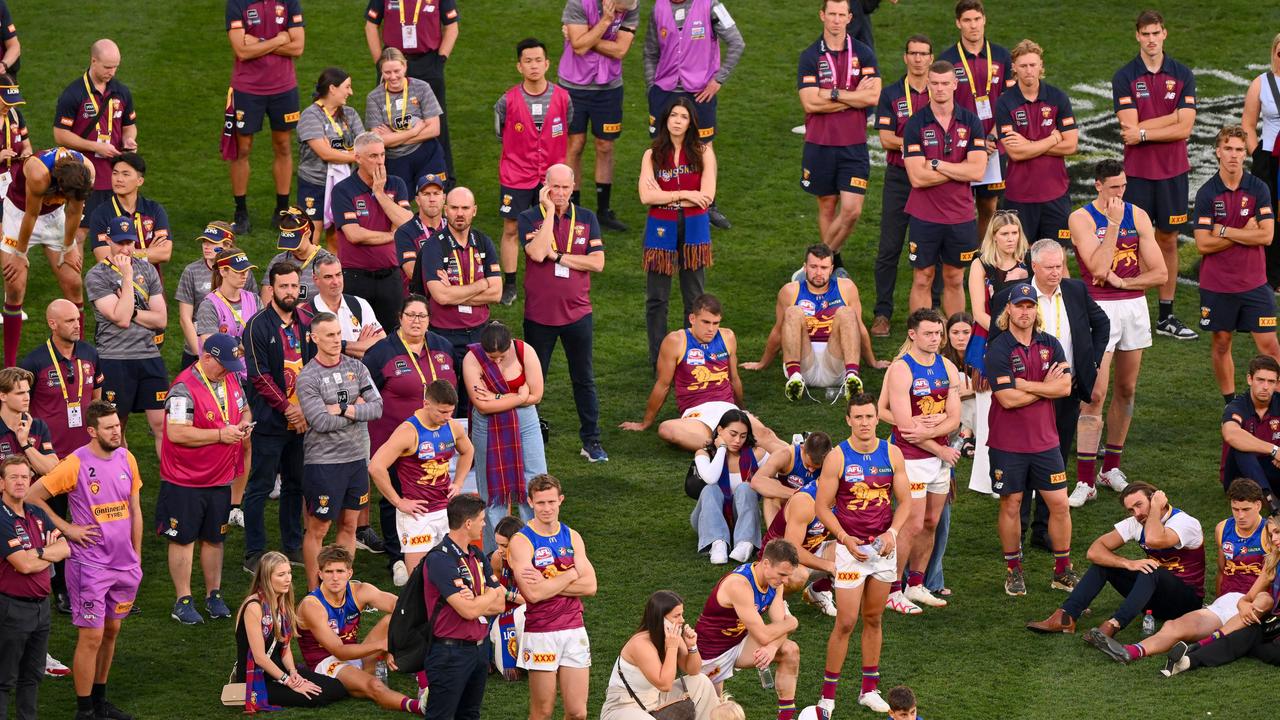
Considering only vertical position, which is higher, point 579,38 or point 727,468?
point 579,38

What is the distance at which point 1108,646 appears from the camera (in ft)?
35.2

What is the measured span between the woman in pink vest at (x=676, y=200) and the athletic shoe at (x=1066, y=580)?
361cm

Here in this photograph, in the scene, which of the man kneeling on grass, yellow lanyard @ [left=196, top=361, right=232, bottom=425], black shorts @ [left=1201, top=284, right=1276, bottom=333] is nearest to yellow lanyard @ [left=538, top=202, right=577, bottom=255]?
yellow lanyard @ [left=196, top=361, right=232, bottom=425]

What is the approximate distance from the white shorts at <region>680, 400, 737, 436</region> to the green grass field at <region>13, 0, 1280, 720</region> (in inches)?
15.7

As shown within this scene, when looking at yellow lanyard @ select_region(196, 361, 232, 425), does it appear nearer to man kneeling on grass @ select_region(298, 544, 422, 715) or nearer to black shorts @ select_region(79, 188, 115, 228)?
man kneeling on grass @ select_region(298, 544, 422, 715)

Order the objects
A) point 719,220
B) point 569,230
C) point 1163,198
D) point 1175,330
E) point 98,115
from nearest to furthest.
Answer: point 569,230 < point 98,115 < point 1163,198 < point 1175,330 < point 719,220

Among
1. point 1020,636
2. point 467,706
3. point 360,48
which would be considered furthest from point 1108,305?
point 360,48

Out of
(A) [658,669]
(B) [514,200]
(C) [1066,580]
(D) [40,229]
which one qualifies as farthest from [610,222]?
(A) [658,669]

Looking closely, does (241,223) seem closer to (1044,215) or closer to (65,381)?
(65,381)

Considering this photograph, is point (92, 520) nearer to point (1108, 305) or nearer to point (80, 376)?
point (80, 376)

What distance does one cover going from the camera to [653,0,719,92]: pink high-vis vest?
607 inches

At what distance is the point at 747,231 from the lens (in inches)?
650

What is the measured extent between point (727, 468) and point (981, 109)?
4291 mm

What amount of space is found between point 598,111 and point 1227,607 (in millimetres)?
A: 7255
